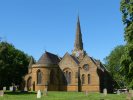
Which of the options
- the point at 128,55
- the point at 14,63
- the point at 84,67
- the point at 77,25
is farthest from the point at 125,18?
the point at 77,25

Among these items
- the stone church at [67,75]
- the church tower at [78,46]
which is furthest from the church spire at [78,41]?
the stone church at [67,75]

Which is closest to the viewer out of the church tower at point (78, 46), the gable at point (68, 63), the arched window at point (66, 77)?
the gable at point (68, 63)

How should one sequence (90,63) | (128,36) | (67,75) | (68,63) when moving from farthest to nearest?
(67,75), (68,63), (90,63), (128,36)

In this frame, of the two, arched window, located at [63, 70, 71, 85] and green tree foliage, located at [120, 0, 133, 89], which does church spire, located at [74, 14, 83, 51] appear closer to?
arched window, located at [63, 70, 71, 85]

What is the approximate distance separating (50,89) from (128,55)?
29521 millimetres

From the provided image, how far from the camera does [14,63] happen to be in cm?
5581

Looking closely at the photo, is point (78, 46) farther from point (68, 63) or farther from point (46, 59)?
point (46, 59)

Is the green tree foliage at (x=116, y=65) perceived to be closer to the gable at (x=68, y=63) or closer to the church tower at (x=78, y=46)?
the gable at (x=68, y=63)

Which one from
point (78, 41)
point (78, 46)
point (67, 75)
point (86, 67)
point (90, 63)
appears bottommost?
point (67, 75)

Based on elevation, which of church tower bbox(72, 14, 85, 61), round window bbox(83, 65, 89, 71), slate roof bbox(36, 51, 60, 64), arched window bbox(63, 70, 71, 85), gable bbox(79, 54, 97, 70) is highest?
church tower bbox(72, 14, 85, 61)

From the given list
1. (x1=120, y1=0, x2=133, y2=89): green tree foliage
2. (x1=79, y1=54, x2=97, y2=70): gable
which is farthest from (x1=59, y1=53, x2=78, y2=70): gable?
(x1=120, y1=0, x2=133, y2=89): green tree foliage

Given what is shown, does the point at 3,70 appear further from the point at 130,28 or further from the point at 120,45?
the point at 120,45

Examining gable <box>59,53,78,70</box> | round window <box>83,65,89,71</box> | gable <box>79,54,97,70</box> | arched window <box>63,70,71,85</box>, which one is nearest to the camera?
gable <box>79,54,97,70</box>

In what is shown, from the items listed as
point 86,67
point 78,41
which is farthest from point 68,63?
point 78,41
